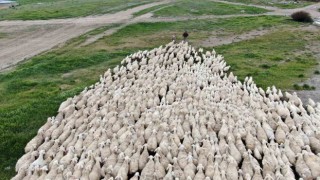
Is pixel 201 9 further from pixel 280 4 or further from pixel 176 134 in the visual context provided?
pixel 176 134

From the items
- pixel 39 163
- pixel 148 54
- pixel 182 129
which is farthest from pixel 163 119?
pixel 148 54

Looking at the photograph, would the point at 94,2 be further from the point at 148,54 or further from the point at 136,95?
the point at 136,95

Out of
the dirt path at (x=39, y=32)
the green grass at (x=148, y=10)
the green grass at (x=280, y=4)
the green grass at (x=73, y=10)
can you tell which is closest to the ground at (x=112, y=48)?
the dirt path at (x=39, y=32)

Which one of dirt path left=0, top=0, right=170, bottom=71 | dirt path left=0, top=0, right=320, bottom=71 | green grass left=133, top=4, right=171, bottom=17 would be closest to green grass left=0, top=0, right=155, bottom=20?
dirt path left=0, top=0, right=320, bottom=71

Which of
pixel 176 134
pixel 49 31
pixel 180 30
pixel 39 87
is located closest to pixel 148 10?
pixel 180 30

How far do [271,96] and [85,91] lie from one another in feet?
29.7

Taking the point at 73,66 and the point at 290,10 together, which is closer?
the point at 73,66

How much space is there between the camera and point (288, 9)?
187 ft

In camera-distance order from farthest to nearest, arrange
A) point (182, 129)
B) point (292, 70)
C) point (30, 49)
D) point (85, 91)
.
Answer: point (30, 49)
point (292, 70)
point (85, 91)
point (182, 129)

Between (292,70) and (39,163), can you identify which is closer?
(39,163)

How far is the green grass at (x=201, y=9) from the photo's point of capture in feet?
166

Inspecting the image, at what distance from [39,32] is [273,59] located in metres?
23.6

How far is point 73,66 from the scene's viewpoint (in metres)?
27.1

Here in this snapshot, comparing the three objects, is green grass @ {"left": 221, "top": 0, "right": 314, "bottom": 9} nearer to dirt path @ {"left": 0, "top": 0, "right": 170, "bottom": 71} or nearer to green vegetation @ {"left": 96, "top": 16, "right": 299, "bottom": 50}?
green vegetation @ {"left": 96, "top": 16, "right": 299, "bottom": 50}
